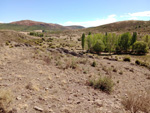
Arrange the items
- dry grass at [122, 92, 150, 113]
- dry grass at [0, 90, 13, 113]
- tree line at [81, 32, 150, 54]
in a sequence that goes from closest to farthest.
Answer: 1. dry grass at [0, 90, 13, 113]
2. dry grass at [122, 92, 150, 113]
3. tree line at [81, 32, 150, 54]

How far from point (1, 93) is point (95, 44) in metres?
44.6

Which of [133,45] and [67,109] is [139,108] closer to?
[67,109]

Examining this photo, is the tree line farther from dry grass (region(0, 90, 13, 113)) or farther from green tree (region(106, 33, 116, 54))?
dry grass (region(0, 90, 13, 113))

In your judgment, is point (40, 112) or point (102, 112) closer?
point (40, 112)

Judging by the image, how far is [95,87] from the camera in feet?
26.3

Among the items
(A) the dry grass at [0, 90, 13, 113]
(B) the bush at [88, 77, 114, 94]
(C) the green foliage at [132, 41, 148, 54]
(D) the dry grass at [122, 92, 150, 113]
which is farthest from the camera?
(C) the green foliage at [132, 41, 148, 54]

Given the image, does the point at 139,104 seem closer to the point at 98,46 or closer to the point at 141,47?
the point at 98,46

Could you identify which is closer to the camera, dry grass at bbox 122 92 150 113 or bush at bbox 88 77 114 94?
dry grass at bbox 122 92 150 113

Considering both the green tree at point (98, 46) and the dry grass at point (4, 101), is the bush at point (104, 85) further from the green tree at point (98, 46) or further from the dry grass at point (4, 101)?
the green tree at point (98, 46)

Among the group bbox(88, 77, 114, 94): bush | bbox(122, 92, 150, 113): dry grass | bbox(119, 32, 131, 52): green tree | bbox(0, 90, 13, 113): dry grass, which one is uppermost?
bbox(119, 32, 131, 52): green tree

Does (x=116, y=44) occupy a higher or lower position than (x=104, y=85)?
higher

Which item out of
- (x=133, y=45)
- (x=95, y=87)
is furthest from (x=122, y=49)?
(x=95, y=87)

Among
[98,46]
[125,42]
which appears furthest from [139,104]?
[125,42]

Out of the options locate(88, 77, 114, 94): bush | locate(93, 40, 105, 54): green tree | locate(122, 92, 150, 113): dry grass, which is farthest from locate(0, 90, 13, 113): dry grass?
locate(93, 40, 105, 54): green tree
